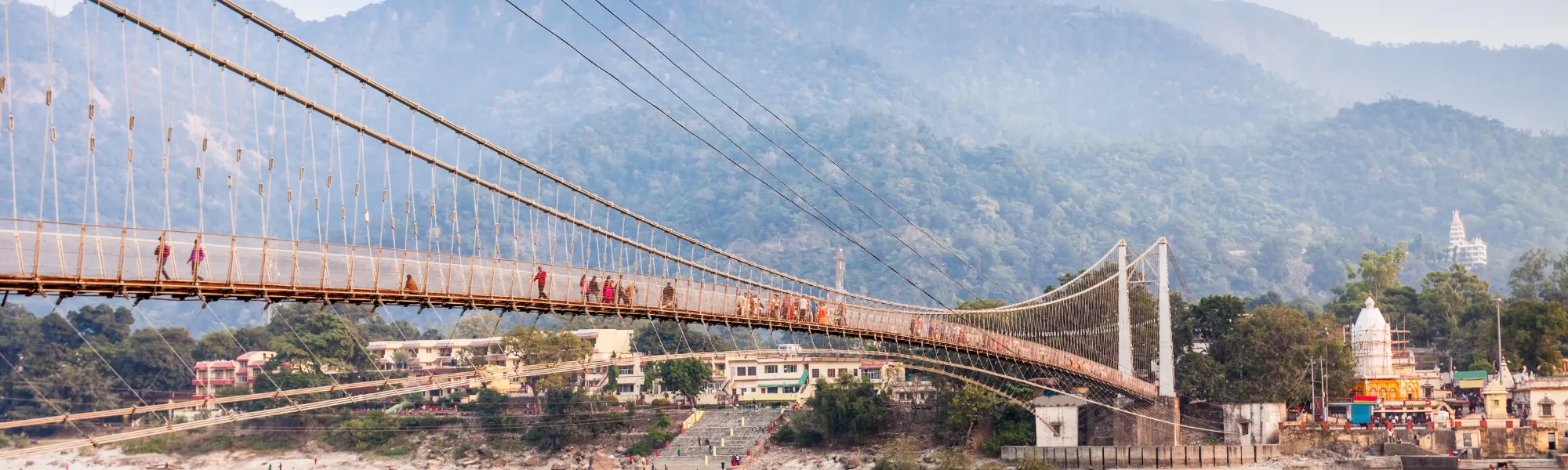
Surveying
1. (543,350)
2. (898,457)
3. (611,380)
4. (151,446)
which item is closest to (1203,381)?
(898,457)

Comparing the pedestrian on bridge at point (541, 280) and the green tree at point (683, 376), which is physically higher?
the pedestrian on bridge at point (541, 280)

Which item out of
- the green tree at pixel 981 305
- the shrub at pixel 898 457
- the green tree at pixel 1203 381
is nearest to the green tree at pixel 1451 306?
the green tree at pixel 1203 381

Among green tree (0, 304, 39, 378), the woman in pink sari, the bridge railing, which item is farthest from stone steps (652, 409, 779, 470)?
green tree (0, 304, 39, 378)

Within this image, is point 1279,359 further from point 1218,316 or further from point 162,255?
point 162,255

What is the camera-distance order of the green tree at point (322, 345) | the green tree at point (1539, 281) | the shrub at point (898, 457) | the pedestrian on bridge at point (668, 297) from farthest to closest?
1. the green tree at point (1539, 281)
2. the green tree at point (322, 345)
3. the shrub at point (898, 457)
4. the pedestrian on bridge at point (668, 297)

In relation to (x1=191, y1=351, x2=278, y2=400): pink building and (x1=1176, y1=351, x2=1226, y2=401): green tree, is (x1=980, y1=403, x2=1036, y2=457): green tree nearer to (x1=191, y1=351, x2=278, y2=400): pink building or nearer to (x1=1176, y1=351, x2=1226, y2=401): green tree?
(x1=1176, y1=351, x2=1226, y2=401): green tree

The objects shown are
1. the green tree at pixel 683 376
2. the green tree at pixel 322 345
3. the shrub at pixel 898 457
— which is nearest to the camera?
the shrub at pixel 898 457

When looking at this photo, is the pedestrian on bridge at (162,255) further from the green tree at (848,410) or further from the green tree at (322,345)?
the green tree at (322,345)
